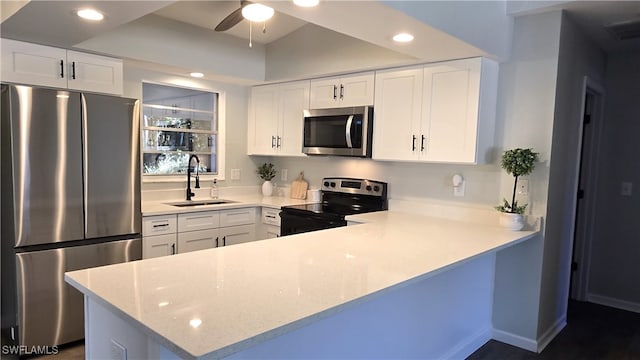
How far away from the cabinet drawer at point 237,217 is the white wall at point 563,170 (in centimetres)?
251

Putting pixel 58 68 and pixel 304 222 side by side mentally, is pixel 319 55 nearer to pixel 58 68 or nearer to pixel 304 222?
pixel 304 222

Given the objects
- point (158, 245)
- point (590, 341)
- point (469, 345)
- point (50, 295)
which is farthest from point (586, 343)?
point (50, 295)

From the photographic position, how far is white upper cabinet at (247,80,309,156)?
398 centimetres

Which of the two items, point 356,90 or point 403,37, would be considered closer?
point 403,37

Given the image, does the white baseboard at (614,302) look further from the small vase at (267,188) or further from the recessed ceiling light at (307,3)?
the recessed ceiling light at (307,3)

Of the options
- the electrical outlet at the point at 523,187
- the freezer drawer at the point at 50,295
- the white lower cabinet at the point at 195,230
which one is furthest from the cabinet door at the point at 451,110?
the freezer drawer at the point at 50,295

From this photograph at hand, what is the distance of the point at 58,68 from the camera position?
2816 mm

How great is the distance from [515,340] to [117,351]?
2.66m

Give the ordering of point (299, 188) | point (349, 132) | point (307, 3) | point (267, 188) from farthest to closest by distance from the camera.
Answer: point (267, 188) → point (299, 188) → point (349, 132) → point (307, 3)

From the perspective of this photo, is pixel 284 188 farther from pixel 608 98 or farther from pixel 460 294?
pixel 608 98

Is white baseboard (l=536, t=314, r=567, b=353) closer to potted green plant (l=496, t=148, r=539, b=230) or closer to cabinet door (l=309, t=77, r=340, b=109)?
potted green plant (l=496, t=148, r=539, b=230)

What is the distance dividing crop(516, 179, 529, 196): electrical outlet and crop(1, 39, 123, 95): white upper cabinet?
3009mm

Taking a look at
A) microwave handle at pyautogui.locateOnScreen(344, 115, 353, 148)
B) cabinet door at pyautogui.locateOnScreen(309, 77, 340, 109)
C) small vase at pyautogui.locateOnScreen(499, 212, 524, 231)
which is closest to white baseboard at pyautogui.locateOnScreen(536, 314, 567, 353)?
small vase at pyautogui.locateOnScreen(499, 212, 524, 231)

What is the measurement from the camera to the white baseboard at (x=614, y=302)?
146 inches
